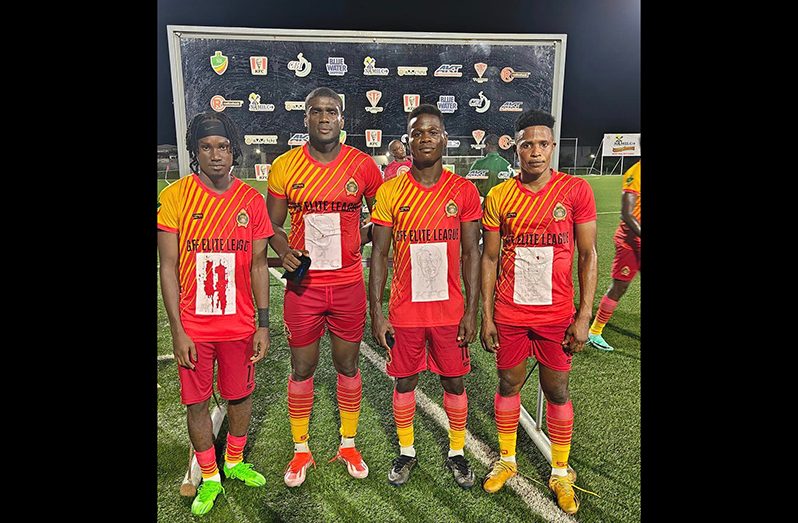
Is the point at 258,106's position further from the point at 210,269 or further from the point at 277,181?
the point at 210,269

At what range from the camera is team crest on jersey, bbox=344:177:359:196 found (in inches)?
93.3

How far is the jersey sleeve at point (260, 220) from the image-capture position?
7.51ft

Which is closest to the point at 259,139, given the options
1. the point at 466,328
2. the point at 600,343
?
the point at 466,328

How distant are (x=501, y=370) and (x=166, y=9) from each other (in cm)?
243

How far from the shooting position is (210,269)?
2256 millimetres

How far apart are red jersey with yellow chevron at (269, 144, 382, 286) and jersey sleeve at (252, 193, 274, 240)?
11cm

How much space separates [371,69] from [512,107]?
0.77 metres

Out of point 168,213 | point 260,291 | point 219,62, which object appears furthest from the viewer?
point 219,62

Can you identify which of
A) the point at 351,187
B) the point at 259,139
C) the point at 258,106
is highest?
the point at 258,106

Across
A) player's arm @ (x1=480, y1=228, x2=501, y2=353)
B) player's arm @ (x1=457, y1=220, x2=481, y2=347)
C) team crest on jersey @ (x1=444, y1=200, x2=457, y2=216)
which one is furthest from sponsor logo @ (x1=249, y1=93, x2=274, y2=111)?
player's arm @ (x1=480, y1=228, x2=501, y2=353)

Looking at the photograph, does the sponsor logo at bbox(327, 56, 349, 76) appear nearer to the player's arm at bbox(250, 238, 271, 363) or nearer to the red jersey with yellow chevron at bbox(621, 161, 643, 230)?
the player's arm at bbox(250, 238, 271, 363)

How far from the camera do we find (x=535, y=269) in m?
2.29

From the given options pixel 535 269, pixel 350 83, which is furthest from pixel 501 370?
pixel 350 83

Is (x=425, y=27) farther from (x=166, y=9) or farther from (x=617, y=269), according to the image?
(x=617, y=269)
